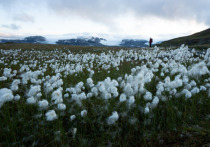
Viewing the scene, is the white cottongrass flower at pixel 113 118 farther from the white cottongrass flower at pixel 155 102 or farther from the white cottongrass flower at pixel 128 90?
the white cottongrass flower at pixel 155 102

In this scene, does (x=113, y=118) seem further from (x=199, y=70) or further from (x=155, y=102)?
Answer: (x=199, y=70)

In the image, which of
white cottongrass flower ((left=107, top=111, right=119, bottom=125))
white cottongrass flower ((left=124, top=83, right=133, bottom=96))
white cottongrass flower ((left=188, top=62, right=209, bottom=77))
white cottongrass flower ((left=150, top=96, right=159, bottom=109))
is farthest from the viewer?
→ white cottongrass flower ((left=188, top=62, right=209, bottom=77))

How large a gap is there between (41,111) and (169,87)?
3329 millimetres

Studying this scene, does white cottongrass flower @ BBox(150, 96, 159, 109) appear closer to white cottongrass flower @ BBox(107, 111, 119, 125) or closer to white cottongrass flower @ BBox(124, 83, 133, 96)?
white cottongrass flower @ BBox(124, 83, 133, 96)

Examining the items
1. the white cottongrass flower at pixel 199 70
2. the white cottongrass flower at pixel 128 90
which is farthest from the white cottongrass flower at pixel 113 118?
the white cottongrass flower at pixel 199 70

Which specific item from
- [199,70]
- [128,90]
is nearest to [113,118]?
[128,90]

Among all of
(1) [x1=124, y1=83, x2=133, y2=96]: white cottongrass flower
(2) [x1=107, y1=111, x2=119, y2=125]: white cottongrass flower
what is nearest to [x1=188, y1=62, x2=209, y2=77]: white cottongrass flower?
(1) [x1=124, y1=83, x2=133, y2=96]: white cottongrass flower

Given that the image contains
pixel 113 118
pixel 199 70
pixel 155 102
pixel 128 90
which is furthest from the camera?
pixel 199 70

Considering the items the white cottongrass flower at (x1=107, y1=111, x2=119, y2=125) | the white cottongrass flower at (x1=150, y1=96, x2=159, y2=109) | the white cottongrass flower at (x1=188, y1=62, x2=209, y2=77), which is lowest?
the white cottongrass flower at (x1=107, y1=111, x2=119, y2=125)

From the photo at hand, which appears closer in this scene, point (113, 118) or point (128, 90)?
point (113, 118)

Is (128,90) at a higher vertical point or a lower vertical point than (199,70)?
lower

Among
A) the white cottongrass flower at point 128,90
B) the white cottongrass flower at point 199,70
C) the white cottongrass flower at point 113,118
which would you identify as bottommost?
the white cottongrass flower at point 113,118

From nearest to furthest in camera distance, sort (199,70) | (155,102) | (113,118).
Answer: (113,118) < (155,102) < (199,70)

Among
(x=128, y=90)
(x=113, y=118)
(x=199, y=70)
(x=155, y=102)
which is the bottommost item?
(x=113, y=118)
